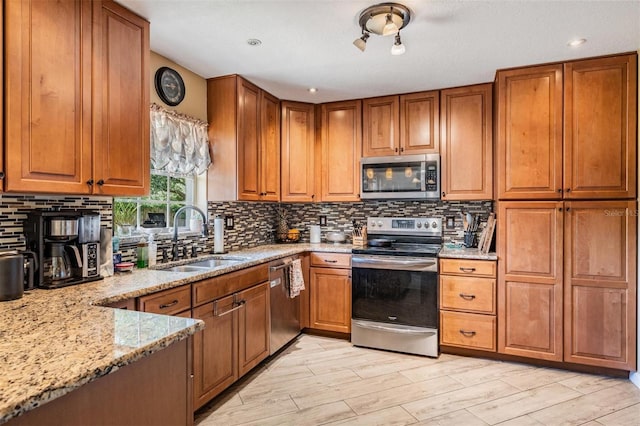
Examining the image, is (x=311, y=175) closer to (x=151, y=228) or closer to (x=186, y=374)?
(x=151, y=228)

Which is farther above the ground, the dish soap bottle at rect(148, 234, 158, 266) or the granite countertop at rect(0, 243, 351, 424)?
the dish soap bottle at rect(148, 234, 158, 266)

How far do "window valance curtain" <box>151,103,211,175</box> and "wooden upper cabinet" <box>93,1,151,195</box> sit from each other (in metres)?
0.42

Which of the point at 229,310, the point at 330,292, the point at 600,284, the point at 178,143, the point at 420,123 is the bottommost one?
the point at 330,292

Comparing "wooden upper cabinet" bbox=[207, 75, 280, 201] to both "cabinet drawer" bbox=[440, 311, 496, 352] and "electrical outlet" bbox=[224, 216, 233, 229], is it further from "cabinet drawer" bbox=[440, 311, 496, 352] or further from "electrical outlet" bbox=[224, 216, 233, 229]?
"cabinet drawer" bbox=[440, 311, 496, 352]

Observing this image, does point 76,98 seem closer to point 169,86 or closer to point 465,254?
point 169,86

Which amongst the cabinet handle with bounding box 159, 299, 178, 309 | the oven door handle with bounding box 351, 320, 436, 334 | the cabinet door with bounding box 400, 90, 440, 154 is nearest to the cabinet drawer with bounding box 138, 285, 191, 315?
the cabinet handle with bounding box 159, 299, 178, 309

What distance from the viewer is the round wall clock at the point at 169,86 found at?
103 inches

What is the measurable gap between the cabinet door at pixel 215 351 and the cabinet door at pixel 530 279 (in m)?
2.12

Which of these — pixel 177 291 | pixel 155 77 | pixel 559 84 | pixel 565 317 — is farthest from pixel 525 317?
pixel 155 77

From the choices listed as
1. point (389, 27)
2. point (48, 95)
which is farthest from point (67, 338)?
point (389, 27)

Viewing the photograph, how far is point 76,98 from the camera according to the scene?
1.74 m

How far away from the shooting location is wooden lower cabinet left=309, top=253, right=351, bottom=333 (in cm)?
341

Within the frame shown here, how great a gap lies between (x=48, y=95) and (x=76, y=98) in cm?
13

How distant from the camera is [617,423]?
2.12 meters
